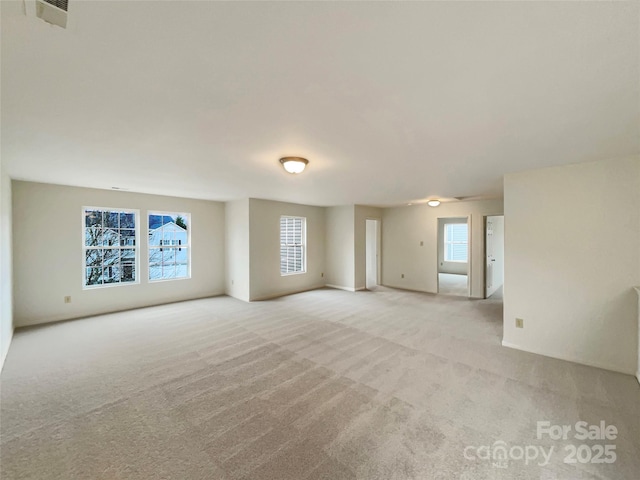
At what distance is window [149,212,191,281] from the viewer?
577 cm

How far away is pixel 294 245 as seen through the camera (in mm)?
7293

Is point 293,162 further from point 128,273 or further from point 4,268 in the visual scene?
point 128,273

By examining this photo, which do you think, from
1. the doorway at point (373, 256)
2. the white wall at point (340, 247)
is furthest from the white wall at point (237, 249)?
the doorway at point (373, 256)

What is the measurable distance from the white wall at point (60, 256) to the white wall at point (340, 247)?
13.2 feet

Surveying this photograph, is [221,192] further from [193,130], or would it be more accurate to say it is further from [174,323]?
[193,130]

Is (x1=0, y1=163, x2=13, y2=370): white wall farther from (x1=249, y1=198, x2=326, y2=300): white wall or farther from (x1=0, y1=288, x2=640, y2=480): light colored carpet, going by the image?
(x1=249, y1=198, x2=326, y2=300): white wall

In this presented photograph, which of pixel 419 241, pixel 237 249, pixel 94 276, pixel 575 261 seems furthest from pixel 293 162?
Answer: pixel 419 241

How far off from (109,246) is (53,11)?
5368mm

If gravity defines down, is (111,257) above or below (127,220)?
below

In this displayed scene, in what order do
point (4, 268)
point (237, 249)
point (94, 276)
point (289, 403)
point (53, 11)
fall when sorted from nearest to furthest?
point (53, 11), point (289, 403), point (4, 268), point (94, 276), point (237, 249)

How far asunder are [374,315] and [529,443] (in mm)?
3121

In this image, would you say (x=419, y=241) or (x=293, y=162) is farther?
(x=419, y=241)

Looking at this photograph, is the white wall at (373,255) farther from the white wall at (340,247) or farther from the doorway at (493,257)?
the doorway at (493,257)

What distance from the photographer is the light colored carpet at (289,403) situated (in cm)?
172
